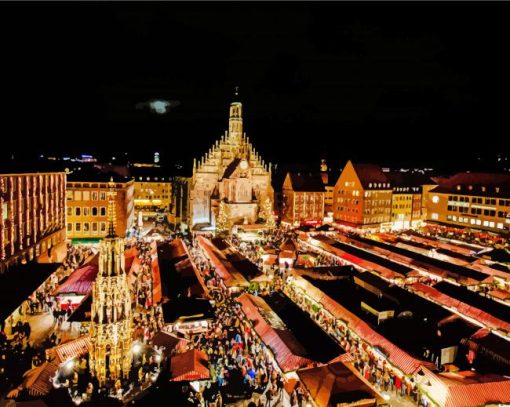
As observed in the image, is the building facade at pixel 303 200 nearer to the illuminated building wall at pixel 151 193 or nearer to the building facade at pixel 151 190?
the building facade at pixel 151 190

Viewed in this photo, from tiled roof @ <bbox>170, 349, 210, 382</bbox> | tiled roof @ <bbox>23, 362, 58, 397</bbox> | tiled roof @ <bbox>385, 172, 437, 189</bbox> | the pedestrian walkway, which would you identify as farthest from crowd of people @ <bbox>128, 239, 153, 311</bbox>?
tiled roof @ <bbox>385, 172, 437, 189</bbox>

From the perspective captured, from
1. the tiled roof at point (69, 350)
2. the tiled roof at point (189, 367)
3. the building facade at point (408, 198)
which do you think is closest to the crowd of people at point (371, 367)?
Result: the tiled roof at point (189, 367)

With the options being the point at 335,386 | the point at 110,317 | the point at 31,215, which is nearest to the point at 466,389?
the point at 335,386

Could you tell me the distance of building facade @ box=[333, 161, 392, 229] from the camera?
65.2m

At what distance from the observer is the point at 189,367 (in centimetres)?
1714

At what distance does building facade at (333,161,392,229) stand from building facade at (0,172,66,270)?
44.5m

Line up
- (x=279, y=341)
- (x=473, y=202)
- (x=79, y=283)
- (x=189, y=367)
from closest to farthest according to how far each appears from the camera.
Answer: (x=189, y=367) < (x=279, y=341) < (x=79, y=283) < (x=473, y=202)

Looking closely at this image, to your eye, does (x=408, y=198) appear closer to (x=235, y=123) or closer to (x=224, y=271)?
(x=235, y=123)

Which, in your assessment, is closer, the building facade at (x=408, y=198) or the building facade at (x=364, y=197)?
the building facade at (x=364, y=197)

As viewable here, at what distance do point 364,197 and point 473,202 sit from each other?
16860 mm

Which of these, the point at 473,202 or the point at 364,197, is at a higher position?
the point at 364,197

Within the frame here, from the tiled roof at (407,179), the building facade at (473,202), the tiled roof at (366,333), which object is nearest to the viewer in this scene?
the tiled roof at (366,333)

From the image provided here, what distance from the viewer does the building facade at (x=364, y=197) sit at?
65.2 m

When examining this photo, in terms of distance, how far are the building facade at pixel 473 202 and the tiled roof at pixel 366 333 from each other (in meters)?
43.0
